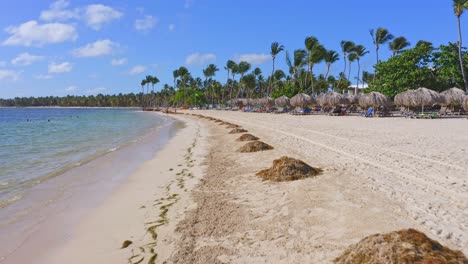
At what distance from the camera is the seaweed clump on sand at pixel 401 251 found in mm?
3111

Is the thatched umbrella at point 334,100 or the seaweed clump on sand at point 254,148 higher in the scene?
the thatched umbrella at point 334,100

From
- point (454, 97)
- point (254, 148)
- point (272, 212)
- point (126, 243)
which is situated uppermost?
point (454, 97)

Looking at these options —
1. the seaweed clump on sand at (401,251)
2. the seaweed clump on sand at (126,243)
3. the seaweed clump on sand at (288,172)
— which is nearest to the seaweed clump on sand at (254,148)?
the seaweed clump on sand at (288,172)

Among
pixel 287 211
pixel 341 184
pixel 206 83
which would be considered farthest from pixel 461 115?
pixel 206 83

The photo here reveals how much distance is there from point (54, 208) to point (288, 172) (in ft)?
15.7

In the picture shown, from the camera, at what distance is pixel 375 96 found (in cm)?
3225

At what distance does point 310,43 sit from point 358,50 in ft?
37.1

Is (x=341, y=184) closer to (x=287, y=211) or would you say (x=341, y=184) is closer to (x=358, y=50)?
(x=287, y=211)

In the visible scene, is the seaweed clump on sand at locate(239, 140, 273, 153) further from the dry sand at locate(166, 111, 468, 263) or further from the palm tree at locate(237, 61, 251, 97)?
the palm tree at locate(237, 61, 251, 97)

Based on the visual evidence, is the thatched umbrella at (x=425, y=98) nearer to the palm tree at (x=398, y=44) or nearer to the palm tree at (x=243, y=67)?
the palm tree at (x=398, y=44)

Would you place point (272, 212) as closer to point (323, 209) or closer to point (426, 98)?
point (323, 209)

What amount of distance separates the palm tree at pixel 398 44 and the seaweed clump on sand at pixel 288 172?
48.1 metres

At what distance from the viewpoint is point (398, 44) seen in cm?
4941

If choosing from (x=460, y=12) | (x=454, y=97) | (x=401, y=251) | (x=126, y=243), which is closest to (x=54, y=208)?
(x=126, y=243)
